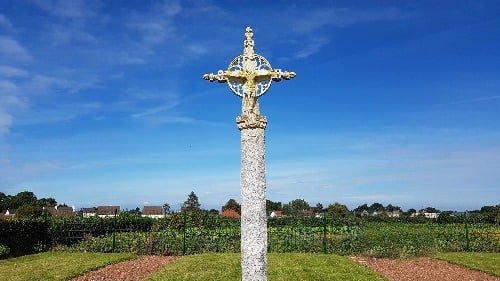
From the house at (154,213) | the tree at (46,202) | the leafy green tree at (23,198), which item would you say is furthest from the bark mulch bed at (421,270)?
the leafy green tree at (23,198)

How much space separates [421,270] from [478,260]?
319cm

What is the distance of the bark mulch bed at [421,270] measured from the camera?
13749 mm

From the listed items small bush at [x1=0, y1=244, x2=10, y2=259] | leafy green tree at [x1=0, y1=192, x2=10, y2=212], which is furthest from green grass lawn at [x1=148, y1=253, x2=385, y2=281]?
leafy green tree at [x1=0, y1=192, x2=10, y2=212]

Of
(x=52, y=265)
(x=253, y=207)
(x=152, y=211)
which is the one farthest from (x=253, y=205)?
(x=152, y=211)

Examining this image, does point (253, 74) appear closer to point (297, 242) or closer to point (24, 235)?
point (297, 242)

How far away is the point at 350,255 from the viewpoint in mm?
19344

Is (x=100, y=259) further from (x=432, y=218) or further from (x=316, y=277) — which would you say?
(x=432, y=218)

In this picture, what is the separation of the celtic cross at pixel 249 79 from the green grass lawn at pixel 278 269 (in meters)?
8.21

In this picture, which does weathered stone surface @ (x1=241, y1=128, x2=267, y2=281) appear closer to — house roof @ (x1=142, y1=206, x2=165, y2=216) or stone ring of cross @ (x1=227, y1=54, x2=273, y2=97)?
stone ring of cross @ (x1=227, y1=54, x2=273, y2=97)

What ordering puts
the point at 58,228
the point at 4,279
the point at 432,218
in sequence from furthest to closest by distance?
the point at 432,218 → the point at 58,228 → the point at 4,279

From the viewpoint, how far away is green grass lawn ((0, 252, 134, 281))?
13.4 m

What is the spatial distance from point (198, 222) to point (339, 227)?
7298 millimetres

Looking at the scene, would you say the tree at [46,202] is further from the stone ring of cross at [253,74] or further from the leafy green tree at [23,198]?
the stone ring of cross at [253,74]

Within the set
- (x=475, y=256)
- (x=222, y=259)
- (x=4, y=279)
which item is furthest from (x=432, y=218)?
(x=4, y=279)
